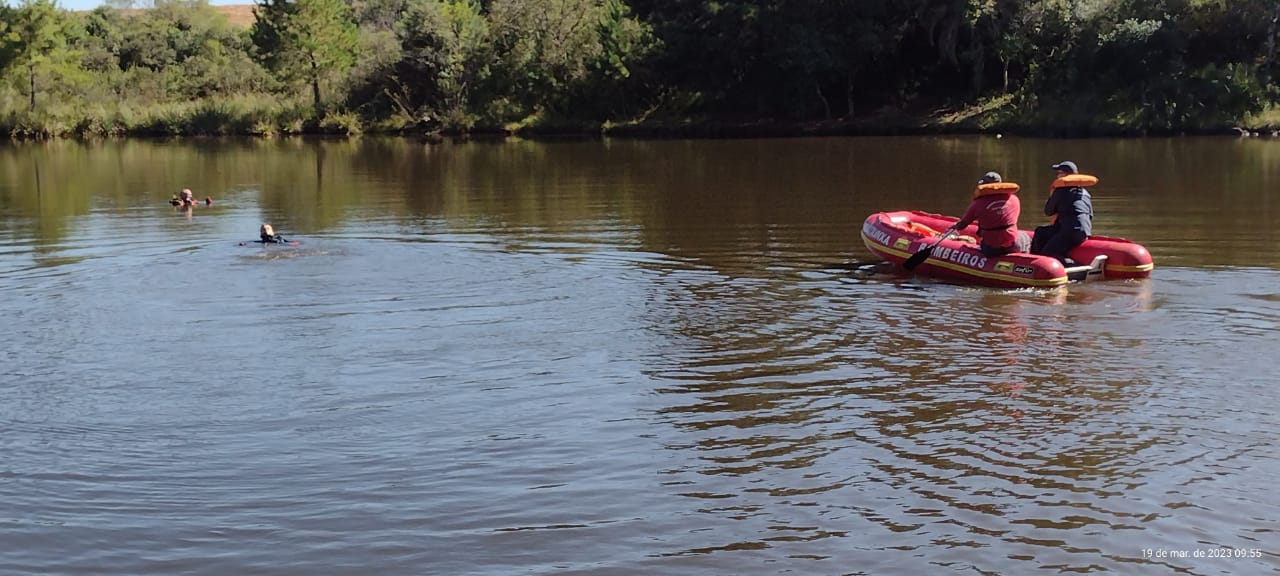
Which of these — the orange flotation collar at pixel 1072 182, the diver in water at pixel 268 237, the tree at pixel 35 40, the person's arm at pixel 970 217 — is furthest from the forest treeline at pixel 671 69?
the diver in water at pixel 268 237

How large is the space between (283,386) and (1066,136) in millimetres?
34045

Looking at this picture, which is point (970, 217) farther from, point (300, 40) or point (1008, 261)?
point (300, 40)

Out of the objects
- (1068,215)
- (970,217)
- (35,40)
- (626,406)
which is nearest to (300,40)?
(35,40)

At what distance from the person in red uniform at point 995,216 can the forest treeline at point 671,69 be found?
27713mm

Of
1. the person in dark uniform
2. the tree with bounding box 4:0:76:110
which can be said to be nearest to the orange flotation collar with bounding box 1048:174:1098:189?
the person in dark uniform

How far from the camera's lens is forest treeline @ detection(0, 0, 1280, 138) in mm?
40531

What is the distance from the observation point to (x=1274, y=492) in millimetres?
7121

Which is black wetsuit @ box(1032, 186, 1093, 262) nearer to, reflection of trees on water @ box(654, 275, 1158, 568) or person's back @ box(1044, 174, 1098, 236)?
person's back @ box(1044, 174, 1098, 236)

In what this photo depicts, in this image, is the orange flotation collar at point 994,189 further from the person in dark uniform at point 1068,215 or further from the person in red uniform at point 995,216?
the person in dark uniform at point 1068,215

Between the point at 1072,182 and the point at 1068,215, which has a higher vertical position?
the point at 1072,182

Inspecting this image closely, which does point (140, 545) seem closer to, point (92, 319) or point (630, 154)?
point (92, 319)

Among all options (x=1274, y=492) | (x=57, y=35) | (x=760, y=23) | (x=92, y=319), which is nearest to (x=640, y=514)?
(x=1274, y=492)

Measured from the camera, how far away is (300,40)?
178 ft

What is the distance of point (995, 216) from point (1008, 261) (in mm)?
650
